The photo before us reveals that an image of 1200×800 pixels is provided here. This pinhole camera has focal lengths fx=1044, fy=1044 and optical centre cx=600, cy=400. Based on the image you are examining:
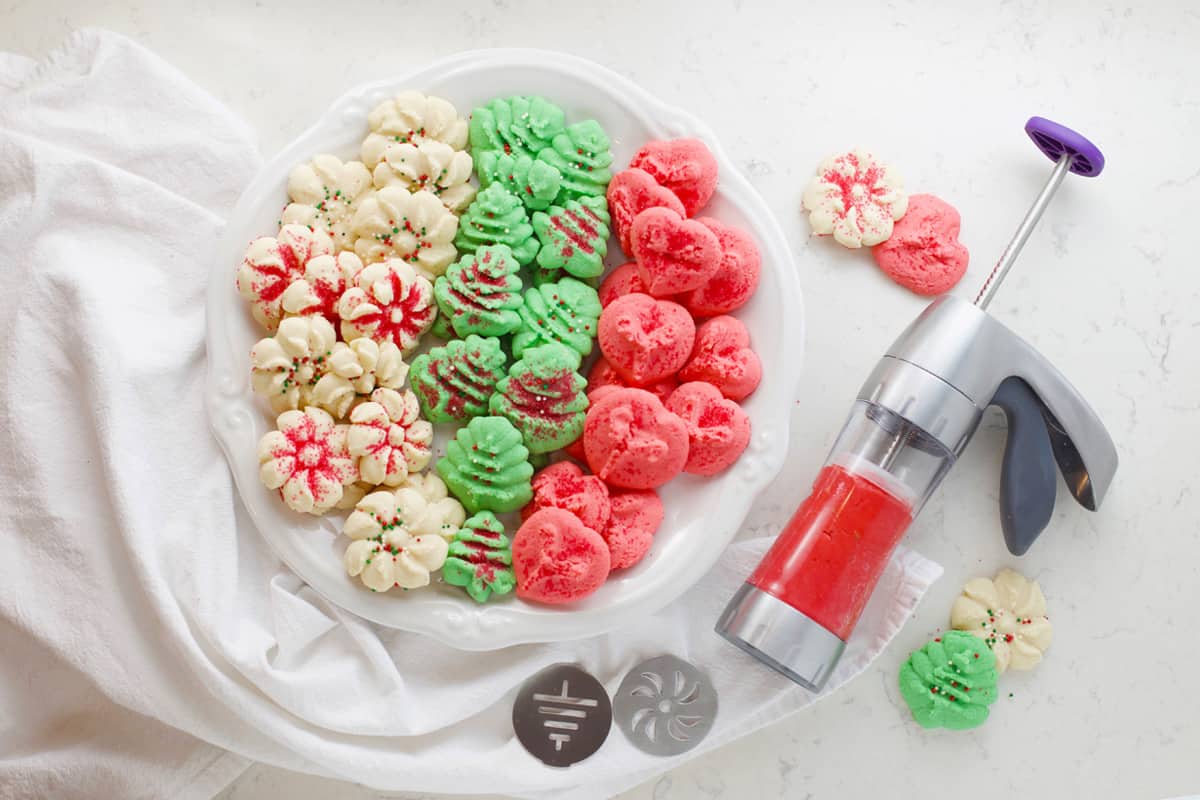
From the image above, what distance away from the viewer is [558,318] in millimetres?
1105

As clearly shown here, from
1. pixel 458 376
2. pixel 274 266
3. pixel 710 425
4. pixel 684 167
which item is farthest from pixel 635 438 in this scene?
pixel 274 266

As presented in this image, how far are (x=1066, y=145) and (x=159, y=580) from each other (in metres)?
1.09

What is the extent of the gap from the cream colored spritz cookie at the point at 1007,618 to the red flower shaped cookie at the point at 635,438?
407mm

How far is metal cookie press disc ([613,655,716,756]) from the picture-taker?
115 cm

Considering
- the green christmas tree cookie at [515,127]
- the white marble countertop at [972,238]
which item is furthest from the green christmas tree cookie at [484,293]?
the white marble countertop at [972,238]

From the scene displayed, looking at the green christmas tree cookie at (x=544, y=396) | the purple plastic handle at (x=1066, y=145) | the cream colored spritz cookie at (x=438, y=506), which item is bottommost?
the cream colored spritz cookie at (x=438, y=506)

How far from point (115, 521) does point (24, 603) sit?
0.39ft

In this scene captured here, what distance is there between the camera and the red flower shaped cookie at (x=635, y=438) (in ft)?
3.47

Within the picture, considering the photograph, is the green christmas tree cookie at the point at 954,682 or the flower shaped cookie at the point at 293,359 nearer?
the flower shaped cookie at the point at 293,359

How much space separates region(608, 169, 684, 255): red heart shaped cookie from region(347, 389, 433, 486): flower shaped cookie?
0.96ft

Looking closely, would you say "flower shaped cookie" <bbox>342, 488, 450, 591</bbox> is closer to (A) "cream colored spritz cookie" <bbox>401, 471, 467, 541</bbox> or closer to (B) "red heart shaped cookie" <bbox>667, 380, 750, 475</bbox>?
(A) "cream colored spritz cookie" <bbox>401, 471, 467, 541</bbox>

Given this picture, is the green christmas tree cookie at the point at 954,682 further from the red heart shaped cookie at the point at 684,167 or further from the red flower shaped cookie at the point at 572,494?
the red heart shaped cookie at the point at 684,167

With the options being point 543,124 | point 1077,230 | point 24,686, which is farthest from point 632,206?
point 24,686

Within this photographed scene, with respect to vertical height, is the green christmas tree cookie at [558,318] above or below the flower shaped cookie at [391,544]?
above
